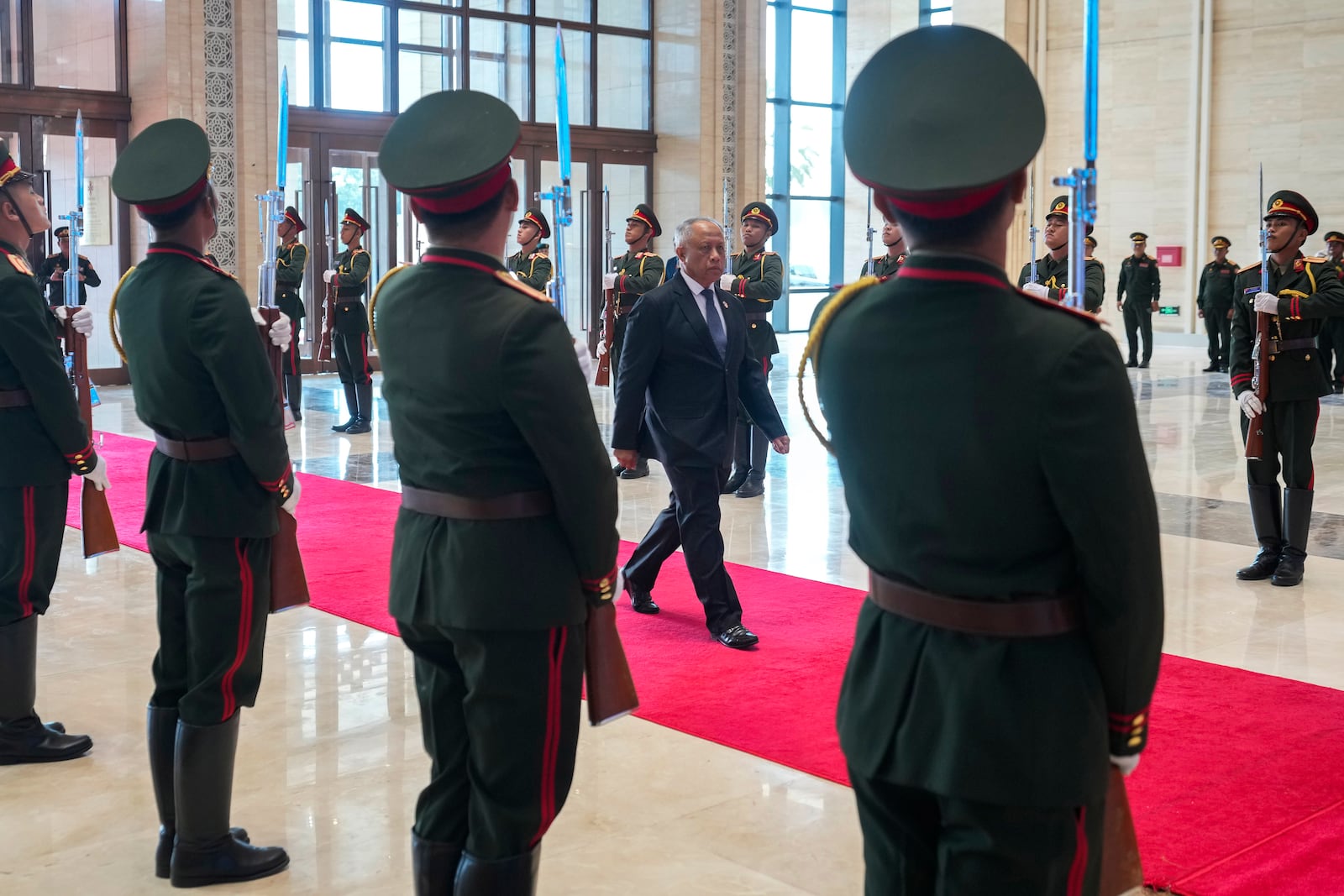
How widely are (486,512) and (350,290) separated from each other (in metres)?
9.20

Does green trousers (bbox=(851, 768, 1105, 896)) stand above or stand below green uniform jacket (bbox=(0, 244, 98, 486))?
below

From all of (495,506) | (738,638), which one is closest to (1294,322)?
(738,638)

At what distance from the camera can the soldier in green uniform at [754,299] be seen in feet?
27.6

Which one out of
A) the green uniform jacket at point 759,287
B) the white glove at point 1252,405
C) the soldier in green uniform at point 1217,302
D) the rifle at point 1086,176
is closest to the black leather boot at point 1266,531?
the white glove at point 1252,405

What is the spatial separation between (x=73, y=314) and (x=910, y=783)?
420 centimetres

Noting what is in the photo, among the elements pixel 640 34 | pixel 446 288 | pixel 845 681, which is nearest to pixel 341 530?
pixel 446 288

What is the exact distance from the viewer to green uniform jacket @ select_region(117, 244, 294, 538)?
9.79 feet

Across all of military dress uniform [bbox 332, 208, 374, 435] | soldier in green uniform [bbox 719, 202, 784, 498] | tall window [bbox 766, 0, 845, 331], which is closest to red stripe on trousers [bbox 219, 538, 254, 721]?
soldier in green uniform [bbox 719, 202, 784, 498]

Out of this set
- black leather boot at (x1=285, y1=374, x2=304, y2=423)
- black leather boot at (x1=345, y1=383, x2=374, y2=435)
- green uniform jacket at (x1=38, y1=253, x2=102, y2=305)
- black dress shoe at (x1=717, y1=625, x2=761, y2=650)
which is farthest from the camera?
green uniform jacket at (x1=38, y1=253, x2=102, y2=305)

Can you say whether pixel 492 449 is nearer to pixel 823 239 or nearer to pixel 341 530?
pixel 341 530

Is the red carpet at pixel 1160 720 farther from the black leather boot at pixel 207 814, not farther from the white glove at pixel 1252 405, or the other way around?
the white glove at pixel 1252 405

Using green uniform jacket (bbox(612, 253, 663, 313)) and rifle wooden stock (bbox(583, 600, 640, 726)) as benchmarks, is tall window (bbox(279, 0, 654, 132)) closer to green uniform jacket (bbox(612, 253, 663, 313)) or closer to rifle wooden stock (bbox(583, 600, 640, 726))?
green uniform jacket (bbox(612, 253, 663, 313))

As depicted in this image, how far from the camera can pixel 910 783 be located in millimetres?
1867

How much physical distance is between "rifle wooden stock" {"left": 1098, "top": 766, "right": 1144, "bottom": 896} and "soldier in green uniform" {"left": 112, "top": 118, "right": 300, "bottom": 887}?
6.17 ft
